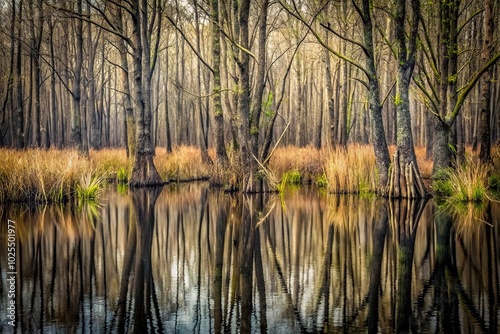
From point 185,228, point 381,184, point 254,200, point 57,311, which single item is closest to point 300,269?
point 57,311

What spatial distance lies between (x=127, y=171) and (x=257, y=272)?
1719 centimetres

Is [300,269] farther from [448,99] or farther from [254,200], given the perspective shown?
[448,99]

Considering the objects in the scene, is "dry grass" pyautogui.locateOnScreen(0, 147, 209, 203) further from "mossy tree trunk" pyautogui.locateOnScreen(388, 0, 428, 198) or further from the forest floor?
"mossy tree trunk" pyautogui.locateOnScreen(388, 0, 428, 198)

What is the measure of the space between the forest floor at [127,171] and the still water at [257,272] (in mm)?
2529

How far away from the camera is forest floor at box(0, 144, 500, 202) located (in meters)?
13.3

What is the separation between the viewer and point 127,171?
22312 mm

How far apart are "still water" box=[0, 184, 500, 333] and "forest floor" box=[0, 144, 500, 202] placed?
253 centimetres

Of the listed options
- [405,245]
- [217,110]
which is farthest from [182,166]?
[405,245]

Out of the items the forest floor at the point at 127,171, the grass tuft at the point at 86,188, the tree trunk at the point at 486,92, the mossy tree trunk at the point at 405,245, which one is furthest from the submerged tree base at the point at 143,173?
the tree trunk at the point at 486,92

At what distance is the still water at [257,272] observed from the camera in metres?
4.31

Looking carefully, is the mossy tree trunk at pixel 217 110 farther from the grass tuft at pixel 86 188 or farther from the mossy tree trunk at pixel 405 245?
the mossy tree trunk at pixel 405 245

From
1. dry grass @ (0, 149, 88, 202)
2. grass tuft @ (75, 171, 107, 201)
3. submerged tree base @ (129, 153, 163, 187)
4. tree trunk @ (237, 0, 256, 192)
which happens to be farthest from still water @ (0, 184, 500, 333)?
submerged tree base @ (129, 153, 163, 187)

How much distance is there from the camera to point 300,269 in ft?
20.1

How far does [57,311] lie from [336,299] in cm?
250
